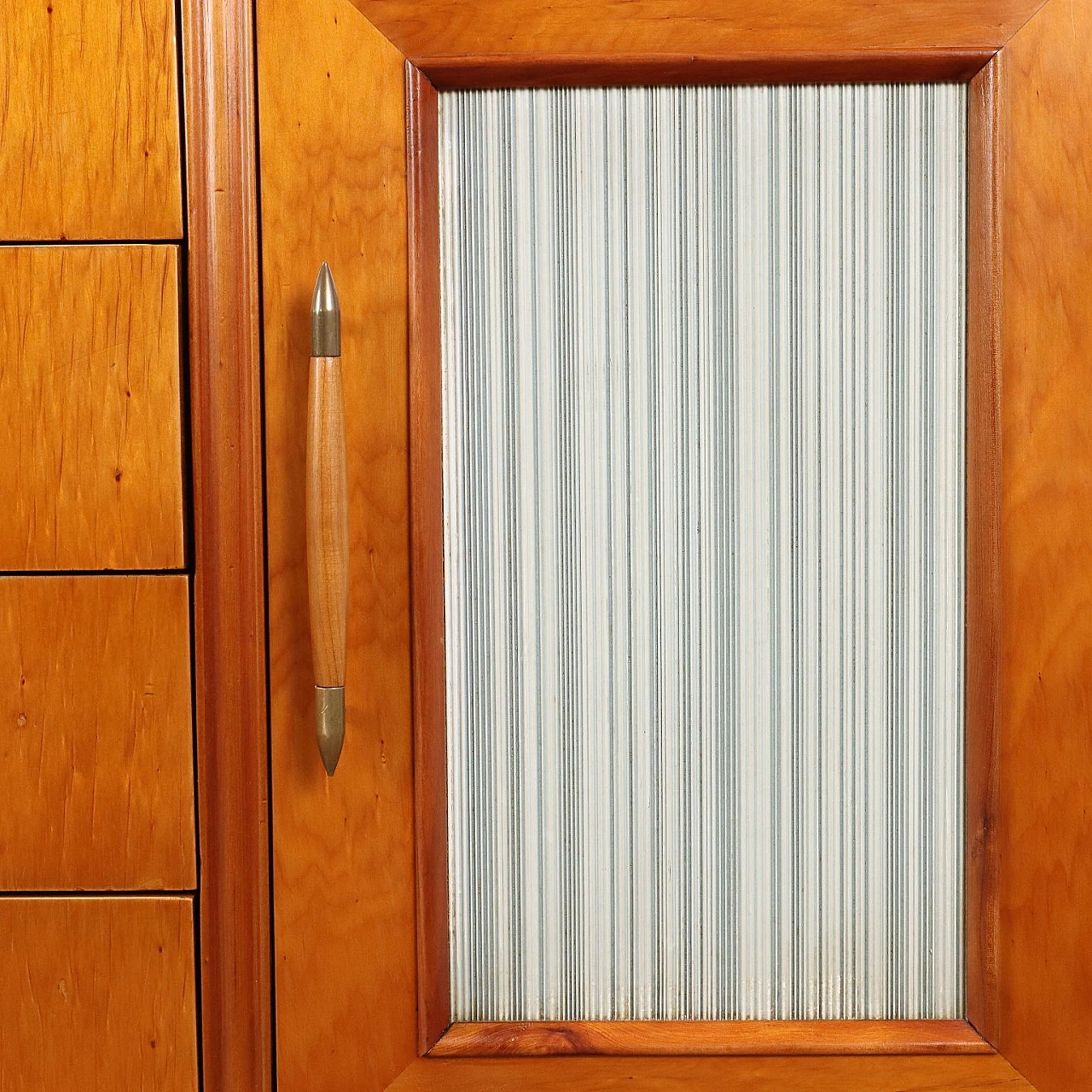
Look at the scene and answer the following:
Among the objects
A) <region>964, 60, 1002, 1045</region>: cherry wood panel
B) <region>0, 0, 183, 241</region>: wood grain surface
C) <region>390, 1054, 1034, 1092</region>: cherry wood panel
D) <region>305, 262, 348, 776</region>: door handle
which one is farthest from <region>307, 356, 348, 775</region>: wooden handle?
<region>964, 60, 1002, 1045</region>: cherry wood panel

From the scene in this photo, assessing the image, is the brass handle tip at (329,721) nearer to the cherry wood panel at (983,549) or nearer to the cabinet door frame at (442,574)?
the cabinet door frame at (442,574)

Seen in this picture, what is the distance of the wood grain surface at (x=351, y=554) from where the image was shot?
0.54 metres

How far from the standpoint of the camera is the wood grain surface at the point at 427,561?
554mm

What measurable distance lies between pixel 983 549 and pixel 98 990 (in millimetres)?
609

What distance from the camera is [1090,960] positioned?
0.55 metres

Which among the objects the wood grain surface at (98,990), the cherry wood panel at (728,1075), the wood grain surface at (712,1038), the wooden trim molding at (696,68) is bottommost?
the cherry wood panel at (728,1075)

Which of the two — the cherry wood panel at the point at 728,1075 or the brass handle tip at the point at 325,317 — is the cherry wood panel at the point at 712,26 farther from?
the cherry wood panel at the point at 728,1075

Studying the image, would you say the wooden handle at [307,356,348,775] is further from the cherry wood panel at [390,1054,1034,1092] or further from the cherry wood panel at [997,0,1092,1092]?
the cherry wood panel at [997,0,1092,1092]

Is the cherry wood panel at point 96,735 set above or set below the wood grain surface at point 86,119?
below

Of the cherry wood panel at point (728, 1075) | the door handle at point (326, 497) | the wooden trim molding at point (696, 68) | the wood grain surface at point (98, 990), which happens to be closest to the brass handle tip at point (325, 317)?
the door handle at point (326, 497)

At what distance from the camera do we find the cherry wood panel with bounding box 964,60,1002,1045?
0.55 meters

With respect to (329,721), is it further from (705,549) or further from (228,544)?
(705,549)

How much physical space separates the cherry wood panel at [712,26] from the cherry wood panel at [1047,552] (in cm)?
3

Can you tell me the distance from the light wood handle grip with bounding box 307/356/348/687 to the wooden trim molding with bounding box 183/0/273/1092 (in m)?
0.04
